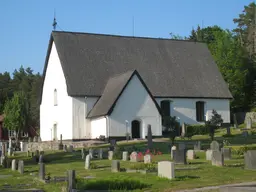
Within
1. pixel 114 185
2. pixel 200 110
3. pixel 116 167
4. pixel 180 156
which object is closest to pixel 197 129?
pixel 200 110

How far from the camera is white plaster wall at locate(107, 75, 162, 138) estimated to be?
45.7 meters

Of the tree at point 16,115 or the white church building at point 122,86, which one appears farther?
the tree at point 16,115

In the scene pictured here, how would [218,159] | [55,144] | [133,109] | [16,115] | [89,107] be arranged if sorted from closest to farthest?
[218,159] → [55,144] → [133,109] → [89,107] → [16,115]

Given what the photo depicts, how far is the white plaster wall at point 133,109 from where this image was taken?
45719mm

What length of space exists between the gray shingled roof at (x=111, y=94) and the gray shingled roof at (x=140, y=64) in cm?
105

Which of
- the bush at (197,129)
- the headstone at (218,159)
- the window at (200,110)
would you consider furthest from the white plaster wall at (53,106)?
the headstone at (218,159)

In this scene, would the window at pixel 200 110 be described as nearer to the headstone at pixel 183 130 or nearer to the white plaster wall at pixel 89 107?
the headstone at pixel 183 130

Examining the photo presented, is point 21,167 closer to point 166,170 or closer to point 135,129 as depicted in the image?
point 166,170

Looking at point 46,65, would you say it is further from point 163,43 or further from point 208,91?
point 208,91

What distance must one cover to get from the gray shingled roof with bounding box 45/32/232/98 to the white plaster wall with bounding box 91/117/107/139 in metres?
2.89

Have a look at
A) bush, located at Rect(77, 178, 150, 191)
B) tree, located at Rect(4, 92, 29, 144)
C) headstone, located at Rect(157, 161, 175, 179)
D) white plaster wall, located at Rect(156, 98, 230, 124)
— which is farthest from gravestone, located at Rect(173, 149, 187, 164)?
tree, located at Rect(4, 92, 29, 144)

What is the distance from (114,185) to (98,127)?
1255 inches

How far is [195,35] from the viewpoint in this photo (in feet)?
302

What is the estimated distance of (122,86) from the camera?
4559cm
